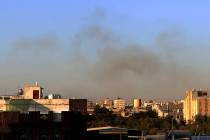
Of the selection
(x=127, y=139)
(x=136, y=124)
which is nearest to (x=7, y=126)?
(x=127, y=139)

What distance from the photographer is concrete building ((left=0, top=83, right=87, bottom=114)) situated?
442 feet

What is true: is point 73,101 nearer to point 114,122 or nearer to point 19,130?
point 114,122

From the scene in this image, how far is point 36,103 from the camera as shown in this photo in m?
144

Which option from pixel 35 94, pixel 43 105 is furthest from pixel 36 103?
pixel 35 94

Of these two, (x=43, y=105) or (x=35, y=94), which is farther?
(x=35, y=94)

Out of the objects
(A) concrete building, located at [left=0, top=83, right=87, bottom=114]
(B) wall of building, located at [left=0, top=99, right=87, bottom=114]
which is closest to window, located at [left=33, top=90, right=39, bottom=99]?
(A) concrete building, located at [left=0, top=83, right=87, bottom=114]

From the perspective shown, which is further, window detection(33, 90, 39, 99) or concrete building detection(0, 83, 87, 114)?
window detection(33, 90, 39, 99)

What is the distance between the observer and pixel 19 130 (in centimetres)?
8888

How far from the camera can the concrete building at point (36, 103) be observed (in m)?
135

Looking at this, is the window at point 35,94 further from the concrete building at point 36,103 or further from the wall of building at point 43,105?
the wall of building at point 43,105

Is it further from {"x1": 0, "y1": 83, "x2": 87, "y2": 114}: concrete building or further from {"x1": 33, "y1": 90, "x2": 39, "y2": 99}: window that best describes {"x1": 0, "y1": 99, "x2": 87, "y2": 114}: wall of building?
{"x1": 33, "y1": 90, "x2": 39, "y2": 99}: window

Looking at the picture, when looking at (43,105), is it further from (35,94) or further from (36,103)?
(35,94)

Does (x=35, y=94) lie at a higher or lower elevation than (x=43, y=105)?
higher

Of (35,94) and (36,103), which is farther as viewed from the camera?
(35,94)
